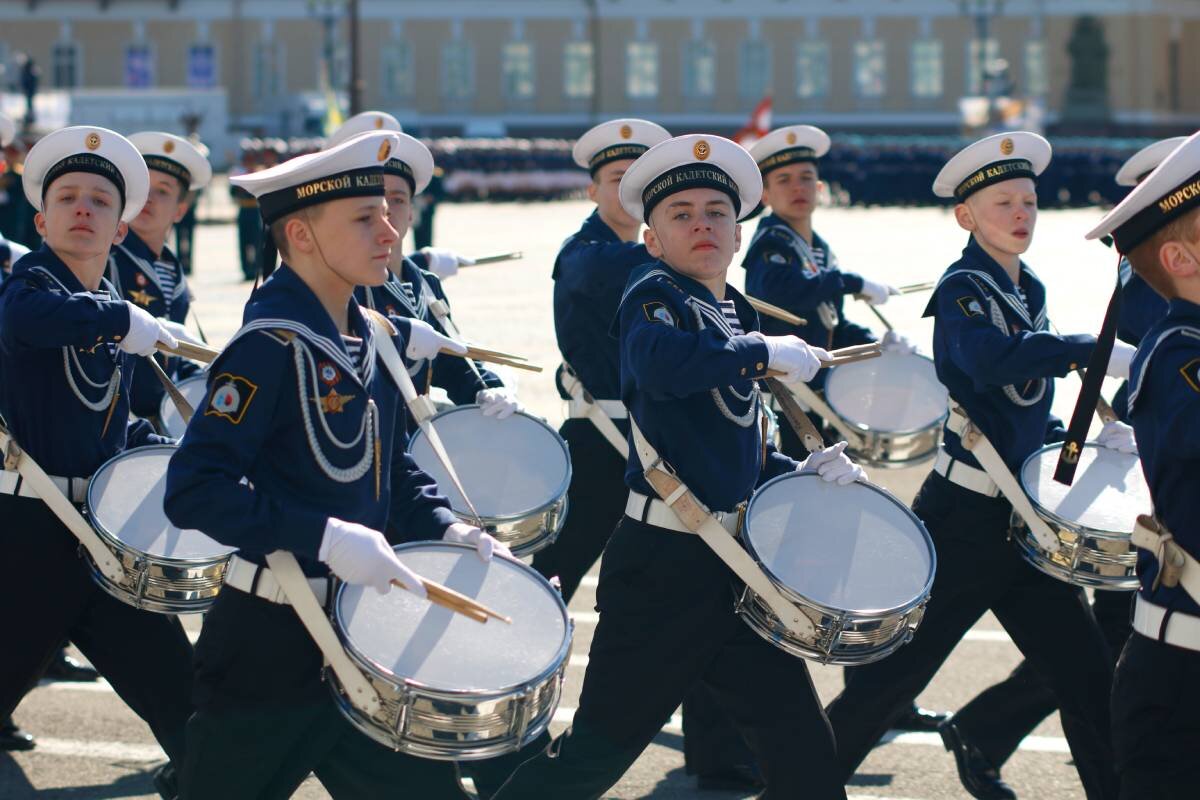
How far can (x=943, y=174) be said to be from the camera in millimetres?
5023

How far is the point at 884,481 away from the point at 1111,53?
191ft

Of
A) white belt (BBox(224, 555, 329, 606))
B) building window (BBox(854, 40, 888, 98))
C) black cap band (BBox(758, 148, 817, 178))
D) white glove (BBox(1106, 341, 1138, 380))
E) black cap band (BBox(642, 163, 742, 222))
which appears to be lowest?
white belt (BBox(224, 555, 329, 606))

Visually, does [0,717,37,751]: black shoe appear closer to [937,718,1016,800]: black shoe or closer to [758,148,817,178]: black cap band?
[937,718,1016,800]: black shoe

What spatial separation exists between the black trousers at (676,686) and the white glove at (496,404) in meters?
1.13

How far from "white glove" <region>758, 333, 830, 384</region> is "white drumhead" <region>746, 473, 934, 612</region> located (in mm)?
298

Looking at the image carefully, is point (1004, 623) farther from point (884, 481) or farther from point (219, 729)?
point (884, 481)

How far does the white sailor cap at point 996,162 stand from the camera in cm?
492

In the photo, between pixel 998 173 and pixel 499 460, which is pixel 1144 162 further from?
pixel 499 460

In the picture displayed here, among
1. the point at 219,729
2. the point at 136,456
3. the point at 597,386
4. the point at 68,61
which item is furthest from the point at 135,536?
the point at 68,61

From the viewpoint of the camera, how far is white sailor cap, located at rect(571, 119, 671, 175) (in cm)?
612

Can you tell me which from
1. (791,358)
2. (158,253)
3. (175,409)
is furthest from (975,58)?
(791,358)

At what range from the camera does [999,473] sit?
466 cm

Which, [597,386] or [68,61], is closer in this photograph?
[597,386]

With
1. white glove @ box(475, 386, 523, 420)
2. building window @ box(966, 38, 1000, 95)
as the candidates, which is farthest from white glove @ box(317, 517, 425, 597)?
building window @ box(966, 38, 1000, 95)
